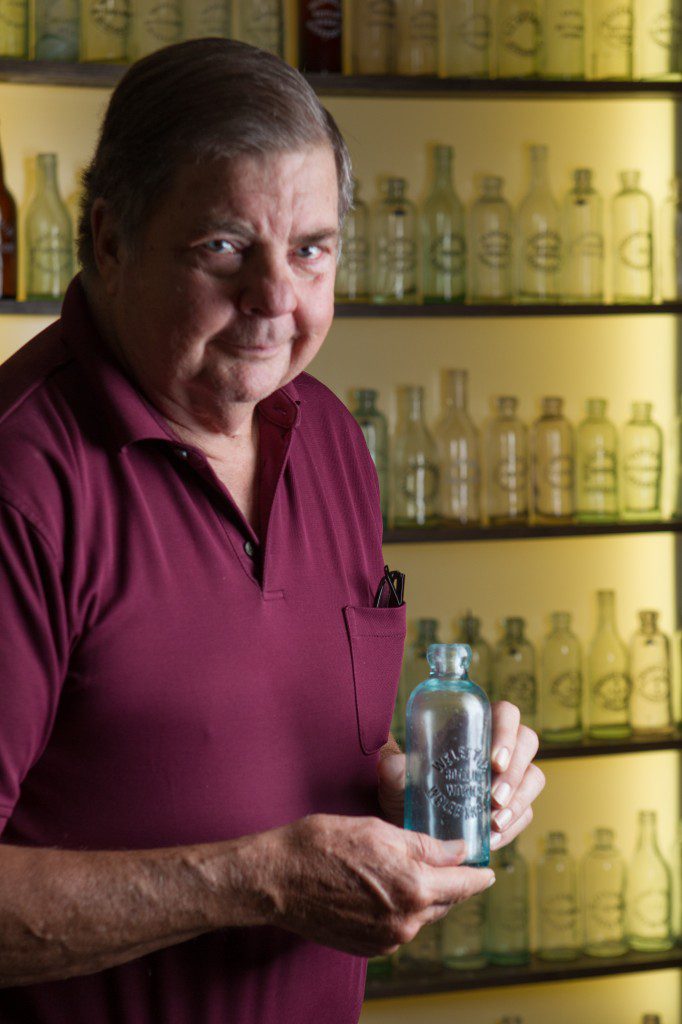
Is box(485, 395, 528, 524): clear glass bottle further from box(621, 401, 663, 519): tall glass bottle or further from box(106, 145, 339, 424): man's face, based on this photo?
box(106, 145, 339, 424): man's face

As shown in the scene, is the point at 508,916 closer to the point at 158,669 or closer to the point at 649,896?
the point at 649,896

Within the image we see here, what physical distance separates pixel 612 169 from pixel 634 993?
5.31 feet

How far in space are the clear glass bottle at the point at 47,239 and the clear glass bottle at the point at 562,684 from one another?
41.9 inches

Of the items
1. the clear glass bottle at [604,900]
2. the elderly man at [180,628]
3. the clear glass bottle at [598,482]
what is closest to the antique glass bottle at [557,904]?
the clear glass bottle at [604,900]

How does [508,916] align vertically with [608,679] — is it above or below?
below

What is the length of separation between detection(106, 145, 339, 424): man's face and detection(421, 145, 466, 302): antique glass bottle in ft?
4.43

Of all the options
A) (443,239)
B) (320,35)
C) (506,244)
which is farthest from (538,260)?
(320,35)

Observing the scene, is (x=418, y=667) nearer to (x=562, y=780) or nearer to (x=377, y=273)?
(x=562, y=780)

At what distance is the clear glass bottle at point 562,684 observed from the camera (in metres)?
2.45

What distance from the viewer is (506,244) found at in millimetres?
2406

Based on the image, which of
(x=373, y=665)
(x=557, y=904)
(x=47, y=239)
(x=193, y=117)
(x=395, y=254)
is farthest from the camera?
(x=557, y=904)

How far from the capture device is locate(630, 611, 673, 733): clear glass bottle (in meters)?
2.49

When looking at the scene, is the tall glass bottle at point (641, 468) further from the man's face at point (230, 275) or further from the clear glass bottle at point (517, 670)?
the man's face at point (230, 275)

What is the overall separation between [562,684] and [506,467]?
410 millimetres
